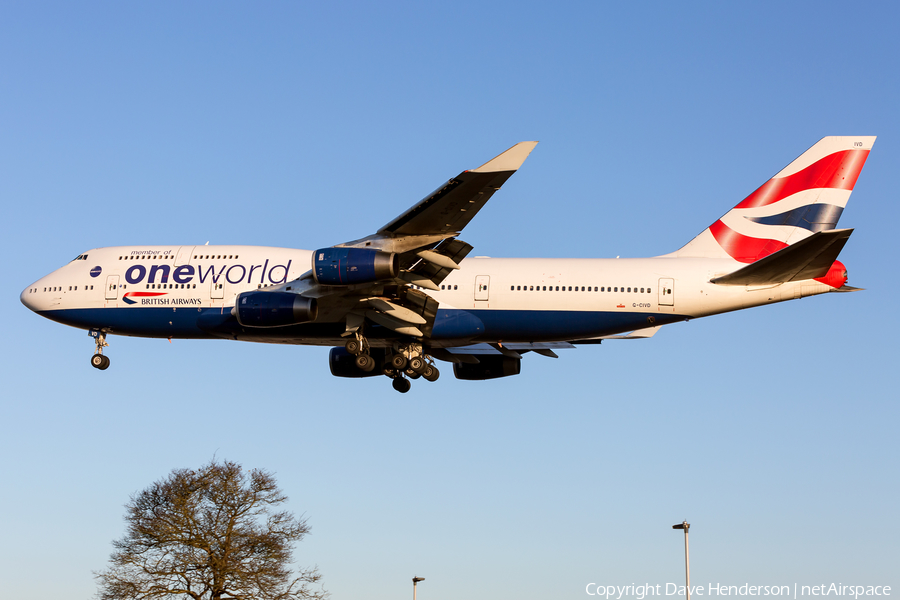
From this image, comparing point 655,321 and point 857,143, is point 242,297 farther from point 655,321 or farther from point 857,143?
point 857,143

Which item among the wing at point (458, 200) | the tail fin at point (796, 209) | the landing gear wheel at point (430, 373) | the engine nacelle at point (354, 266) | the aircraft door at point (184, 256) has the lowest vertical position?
the landing gear wheel at point (430, 373)

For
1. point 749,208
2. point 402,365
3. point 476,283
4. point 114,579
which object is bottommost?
point 114,579

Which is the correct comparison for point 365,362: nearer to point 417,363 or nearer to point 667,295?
point 417,363

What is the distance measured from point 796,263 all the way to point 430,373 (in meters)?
13.3

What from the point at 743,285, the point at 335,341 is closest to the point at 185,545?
the point at 335,341

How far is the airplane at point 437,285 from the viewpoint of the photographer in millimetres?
33188

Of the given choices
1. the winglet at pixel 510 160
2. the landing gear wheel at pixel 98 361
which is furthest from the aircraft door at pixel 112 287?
the winglet at pixel 510 160

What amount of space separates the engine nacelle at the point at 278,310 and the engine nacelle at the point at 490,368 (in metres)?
10.6

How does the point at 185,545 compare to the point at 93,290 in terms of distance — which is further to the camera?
the point at 93,290

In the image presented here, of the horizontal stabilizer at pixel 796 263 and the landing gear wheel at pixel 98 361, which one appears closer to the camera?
the horizontal stabilizer at pixel 796 263

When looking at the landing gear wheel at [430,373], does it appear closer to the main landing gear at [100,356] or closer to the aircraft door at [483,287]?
the aircraft door at [483,287]

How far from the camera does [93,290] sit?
3978 centimetres

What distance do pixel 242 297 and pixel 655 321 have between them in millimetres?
14117

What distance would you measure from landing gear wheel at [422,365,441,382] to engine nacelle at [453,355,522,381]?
5424mm
